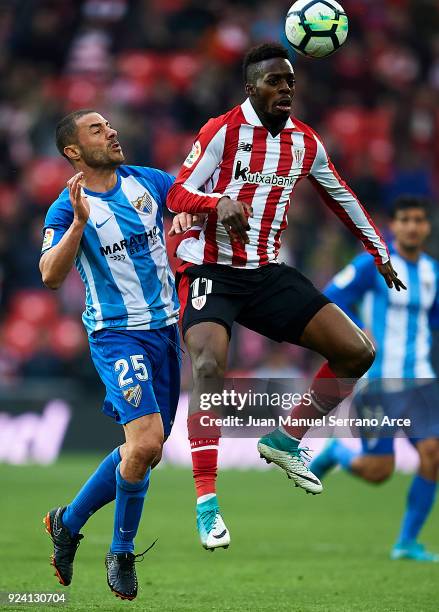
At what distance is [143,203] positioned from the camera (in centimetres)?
679

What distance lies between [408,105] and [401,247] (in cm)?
841

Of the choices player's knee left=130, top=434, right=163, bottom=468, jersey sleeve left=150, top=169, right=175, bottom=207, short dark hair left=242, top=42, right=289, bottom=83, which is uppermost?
short dark hair left=242, top=42, right=289, bottom=83

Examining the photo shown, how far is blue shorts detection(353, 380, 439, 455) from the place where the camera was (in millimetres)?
9086

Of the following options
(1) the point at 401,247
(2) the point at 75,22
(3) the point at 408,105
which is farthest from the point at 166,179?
(2) the point at 75,22

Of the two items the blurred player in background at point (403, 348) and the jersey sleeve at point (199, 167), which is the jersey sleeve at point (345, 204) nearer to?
the jersey sleeve at point (199, 167)

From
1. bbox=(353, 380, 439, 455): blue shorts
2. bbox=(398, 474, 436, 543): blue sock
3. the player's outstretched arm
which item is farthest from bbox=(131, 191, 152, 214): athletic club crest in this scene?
bbox=(398, 474, 436, 543): blue sock

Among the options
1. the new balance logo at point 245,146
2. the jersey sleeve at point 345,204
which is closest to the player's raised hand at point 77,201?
the new balance logo at point 245,146

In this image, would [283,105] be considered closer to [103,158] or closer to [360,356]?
[103,158]

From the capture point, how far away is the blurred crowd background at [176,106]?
15242 millimetres

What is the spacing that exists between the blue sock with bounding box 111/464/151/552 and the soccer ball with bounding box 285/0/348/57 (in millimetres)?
2406

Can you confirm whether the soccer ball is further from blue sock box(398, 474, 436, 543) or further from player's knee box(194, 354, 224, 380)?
blue sock box(398, 474, 436, 543)

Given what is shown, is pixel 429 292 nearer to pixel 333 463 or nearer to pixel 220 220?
pixel 333 463

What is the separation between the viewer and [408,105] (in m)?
17.5

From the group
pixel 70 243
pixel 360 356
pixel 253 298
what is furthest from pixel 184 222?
pixel 360 356
